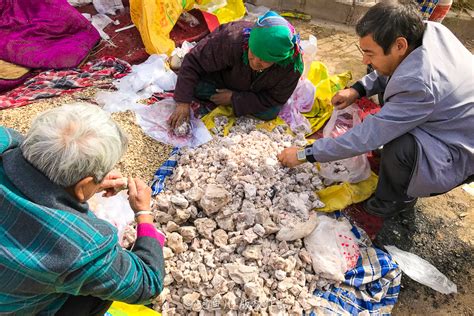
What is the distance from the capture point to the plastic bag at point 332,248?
7.29 feet

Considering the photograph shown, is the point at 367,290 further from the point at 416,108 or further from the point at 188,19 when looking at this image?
the point at 188,19

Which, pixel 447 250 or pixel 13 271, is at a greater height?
pixel 13 271

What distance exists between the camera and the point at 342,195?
2.60m

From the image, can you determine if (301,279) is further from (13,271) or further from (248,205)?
(13,271)

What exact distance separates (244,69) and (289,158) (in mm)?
789

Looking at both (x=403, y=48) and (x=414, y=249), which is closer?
(x=403, y=48)

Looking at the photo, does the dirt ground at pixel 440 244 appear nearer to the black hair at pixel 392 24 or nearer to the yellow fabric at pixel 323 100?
the yellow fabric at pixel 323 100

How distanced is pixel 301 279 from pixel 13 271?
1.48 metres

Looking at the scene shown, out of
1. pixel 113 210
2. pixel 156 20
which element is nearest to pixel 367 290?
pixel 113 210

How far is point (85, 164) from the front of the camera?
1.24 metres

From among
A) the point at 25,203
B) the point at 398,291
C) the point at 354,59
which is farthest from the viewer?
the point at 354,59

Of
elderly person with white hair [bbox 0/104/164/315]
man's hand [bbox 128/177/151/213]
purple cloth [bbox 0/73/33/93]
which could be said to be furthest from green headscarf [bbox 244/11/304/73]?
purple cloth [bbox 0/73/33/93]

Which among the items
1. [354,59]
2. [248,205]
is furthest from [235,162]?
[354,59]

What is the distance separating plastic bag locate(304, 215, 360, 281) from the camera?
222 cm
